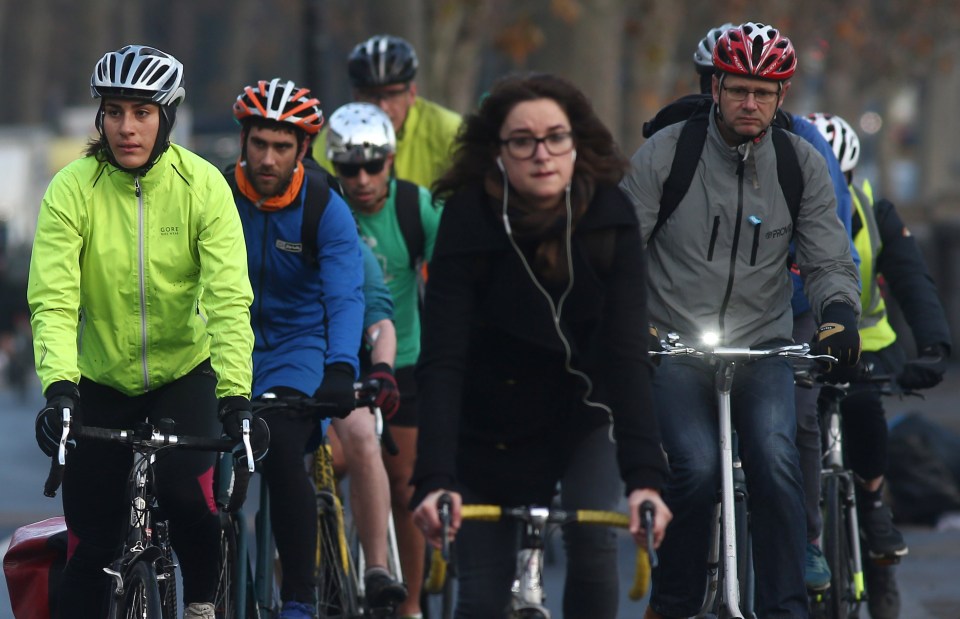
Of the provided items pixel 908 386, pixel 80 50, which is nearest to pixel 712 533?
pixel 908 386

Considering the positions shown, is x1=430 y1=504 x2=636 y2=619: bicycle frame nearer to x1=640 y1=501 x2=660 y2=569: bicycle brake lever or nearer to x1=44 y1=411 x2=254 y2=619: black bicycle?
x1=640 y1=501 x2=660 y2=569: bicycle brake lever

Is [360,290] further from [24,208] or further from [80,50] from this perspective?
[80,50]

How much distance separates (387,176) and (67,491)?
221 cm

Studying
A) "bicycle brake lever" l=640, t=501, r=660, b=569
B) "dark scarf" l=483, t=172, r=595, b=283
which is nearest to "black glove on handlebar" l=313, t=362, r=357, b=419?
Result: "dark scarf" l=483, t=172, r=595, b=283

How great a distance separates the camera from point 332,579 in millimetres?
6930

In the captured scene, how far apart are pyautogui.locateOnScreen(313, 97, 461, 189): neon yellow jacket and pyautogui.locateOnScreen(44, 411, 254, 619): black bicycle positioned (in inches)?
125

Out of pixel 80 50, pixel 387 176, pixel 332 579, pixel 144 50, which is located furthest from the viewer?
pixel 80 50

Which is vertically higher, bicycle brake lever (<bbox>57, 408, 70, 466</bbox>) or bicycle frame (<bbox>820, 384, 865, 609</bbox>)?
bicycle brake lever (<bbox>57, 408, 70, 466</bbox>)

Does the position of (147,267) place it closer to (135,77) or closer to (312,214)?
(135,77)

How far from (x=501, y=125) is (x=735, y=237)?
1.35 meters

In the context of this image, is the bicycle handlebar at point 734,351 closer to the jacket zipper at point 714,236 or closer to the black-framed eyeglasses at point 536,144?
the jacket zipper at point 714,236

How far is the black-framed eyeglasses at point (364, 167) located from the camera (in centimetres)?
730

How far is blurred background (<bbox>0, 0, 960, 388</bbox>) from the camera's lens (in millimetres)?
16766

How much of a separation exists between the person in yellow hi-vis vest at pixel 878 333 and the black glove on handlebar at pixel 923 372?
0.04m
